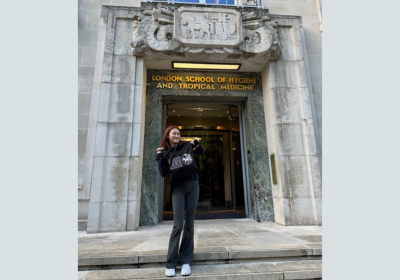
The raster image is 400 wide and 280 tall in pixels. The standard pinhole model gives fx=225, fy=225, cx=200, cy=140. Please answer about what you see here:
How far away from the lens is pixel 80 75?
25.4 feet

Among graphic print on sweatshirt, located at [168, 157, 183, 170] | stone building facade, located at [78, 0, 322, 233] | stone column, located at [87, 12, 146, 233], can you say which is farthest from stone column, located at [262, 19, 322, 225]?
graphic print on sweatshirt, located at [168, 157, 183, 170]

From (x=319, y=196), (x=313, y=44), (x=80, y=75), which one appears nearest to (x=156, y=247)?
(x=319, y=196)

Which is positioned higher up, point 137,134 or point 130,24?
point 130,24

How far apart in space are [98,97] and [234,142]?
233 inches

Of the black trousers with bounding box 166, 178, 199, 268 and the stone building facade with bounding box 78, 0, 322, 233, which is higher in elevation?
the stone building facade with bounding box 78, 0, 322, 233

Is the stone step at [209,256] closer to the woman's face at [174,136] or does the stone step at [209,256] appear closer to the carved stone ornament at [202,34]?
the woman's face at [174,136]

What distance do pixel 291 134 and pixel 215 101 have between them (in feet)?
10.0

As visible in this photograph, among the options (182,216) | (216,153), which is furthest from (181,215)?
(216,153)

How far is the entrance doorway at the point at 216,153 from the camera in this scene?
9.80 m

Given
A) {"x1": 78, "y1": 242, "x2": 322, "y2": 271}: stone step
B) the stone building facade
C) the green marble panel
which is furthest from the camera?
the green marble panel

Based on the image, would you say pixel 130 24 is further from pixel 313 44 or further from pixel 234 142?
pixel 313 44

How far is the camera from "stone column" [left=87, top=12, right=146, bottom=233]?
249 inches

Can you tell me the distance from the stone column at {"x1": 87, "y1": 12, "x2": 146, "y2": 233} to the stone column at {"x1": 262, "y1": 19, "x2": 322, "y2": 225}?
4389mm

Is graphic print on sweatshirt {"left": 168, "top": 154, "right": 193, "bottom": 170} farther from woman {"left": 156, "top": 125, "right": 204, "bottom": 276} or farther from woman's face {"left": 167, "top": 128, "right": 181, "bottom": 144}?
woman's face {"left": 167, "top": 128, "right": 181, "bottom": 144}
